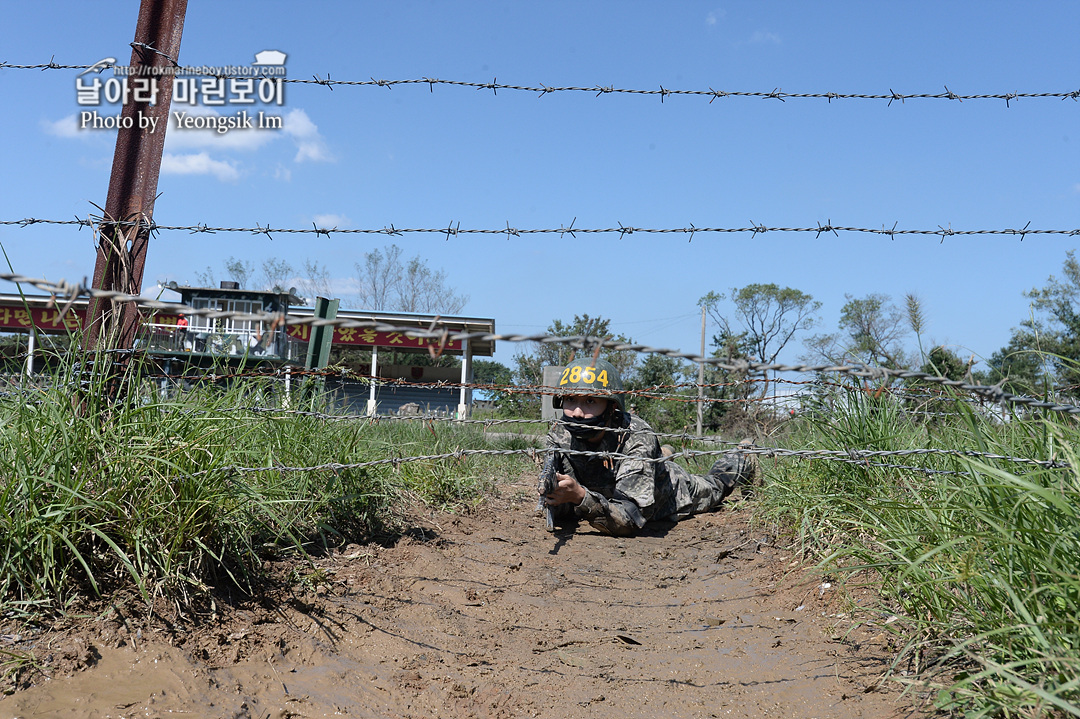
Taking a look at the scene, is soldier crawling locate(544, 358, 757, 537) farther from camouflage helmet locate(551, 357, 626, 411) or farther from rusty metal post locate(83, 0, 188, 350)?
rusty metal post locate(83, 0, 188, 350)

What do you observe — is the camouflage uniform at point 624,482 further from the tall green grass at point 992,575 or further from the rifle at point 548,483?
the tall green grass at point 992,575

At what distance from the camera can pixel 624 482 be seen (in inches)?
204

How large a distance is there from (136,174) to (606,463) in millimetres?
3404

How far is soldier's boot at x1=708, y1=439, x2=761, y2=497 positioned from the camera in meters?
6.40

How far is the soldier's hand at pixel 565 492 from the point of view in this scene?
450 cm

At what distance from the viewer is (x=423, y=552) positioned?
383 centimetres

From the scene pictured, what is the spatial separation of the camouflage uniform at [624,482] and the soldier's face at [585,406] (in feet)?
0.61

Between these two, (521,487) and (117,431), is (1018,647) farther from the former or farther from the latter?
(521,487)

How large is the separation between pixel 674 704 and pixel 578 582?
1.50 metres

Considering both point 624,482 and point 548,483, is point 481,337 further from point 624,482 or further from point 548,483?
point 624,482

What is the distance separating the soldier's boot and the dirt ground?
7.73ft

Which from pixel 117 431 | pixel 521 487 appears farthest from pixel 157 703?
pixel 521 487

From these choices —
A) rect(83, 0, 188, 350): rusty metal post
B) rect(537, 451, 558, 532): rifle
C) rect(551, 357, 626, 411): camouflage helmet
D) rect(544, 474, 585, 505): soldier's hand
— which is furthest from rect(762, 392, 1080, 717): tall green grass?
rect(83, 0, 188, 350): rusty metal post

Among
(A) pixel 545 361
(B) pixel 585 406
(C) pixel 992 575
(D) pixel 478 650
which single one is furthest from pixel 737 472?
(A) pixel 545 361
